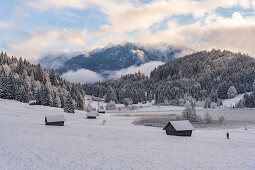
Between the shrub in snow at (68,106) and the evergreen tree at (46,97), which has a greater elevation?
the evergreen tree at (46,97)

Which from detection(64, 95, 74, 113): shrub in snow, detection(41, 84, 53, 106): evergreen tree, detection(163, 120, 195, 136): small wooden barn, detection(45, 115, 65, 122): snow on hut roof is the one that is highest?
detection(41, 84, 53, 106): evergreen tree

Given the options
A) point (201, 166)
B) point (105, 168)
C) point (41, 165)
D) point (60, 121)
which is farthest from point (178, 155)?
point (60, 121)

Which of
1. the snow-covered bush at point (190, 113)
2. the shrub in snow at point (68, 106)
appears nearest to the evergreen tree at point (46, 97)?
the shrub in snow at point (68, 106)

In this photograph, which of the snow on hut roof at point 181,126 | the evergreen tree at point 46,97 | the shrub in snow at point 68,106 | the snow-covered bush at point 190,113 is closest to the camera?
the snow on hut roof at point 181,126

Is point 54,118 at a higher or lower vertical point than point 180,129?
higher

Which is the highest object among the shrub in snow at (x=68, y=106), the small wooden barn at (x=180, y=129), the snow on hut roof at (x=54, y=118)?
the shrub in snow at (x=68, y=106)

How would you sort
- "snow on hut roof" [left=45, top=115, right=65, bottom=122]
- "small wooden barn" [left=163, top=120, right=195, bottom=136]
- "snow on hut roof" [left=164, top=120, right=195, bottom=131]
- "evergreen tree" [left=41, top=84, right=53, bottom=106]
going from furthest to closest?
"evergreen tree" [left=41, top=84, right=53, bottom=106], "snow on hut roof" [left=45, top=115, right=65, bottom=122], "snow on hut roof" [left=164, top=120, right=195, bottom=131], "small wooden barn" [left=163, top=120, right=195, bottom=136]

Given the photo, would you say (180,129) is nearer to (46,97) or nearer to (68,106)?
(68,106)

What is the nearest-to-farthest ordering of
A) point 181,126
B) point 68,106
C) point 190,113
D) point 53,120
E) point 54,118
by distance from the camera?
point 181,126 < point 53,120 < point 54,118 < point 190,113 < point 68,106

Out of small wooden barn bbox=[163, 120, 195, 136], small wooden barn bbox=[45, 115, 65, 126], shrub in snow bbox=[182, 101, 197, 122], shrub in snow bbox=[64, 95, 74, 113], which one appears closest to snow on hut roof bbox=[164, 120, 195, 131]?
small wooden barn bbox=[163, 120, 195, 136]

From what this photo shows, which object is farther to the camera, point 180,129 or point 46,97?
point 46,97

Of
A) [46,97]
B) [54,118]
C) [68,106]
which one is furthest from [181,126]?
[46,97]

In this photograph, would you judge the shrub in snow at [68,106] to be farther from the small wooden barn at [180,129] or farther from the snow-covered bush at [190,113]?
the small wooden barn at [180,129]

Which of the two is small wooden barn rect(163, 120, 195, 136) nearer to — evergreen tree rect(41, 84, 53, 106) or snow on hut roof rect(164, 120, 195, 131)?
snow on hut roof rect(164, 120, 195, 131)
